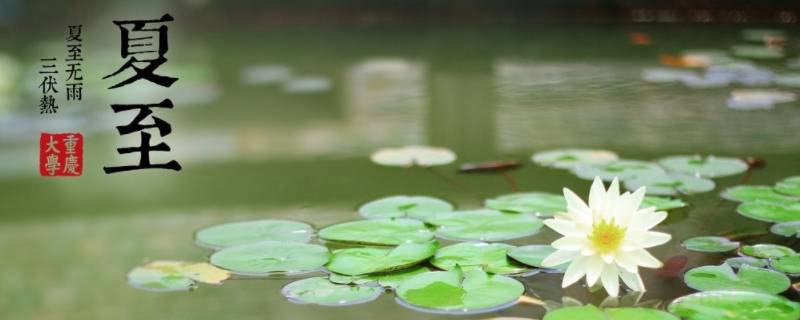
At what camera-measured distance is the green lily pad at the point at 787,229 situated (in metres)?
1.30

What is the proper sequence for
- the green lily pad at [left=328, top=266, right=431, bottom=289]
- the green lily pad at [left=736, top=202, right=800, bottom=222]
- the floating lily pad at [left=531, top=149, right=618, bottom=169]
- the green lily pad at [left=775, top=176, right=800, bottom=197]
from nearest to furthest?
the green lily pad at [left=328, top=266, right=431, bottom=289] → the green lily pad at [left=736, top=202, right=800, bottom=222] → the green lily pad at [left=775, top=176, right=800, bottom=197] → the floating lily pad at [left=531, top=149, right=618, bottom=169]

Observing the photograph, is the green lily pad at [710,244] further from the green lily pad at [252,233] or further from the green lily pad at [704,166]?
the green lily pad at [252,233]

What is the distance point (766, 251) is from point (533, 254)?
0.30 m

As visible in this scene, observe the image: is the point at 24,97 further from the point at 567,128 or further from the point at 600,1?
the point at 600,1

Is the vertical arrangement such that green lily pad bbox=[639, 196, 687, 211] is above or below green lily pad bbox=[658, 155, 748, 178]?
below

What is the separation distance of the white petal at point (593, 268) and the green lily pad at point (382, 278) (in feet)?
0.67

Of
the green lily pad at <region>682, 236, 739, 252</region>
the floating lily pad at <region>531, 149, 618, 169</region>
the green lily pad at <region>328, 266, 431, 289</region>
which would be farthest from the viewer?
the floating lily pad at <region>531, 149, 618, 169</region>

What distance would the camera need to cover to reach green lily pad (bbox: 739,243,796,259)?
1214 millimetres

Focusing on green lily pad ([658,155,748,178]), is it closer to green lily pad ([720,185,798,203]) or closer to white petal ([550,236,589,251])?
green lily pad ([720,185,798,203])

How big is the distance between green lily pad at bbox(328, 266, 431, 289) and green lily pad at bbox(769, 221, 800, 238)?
1.63 feet

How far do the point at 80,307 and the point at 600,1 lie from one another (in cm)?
259

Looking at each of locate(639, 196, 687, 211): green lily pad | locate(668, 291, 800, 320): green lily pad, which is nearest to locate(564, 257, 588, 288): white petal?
locate(668, 291, 800, 320): green lily pad

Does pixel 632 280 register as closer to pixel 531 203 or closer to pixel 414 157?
pixel 531 203

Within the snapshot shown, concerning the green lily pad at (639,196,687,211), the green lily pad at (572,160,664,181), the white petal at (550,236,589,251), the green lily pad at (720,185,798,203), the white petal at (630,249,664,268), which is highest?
the green lily pad at (572,160,664,181)
